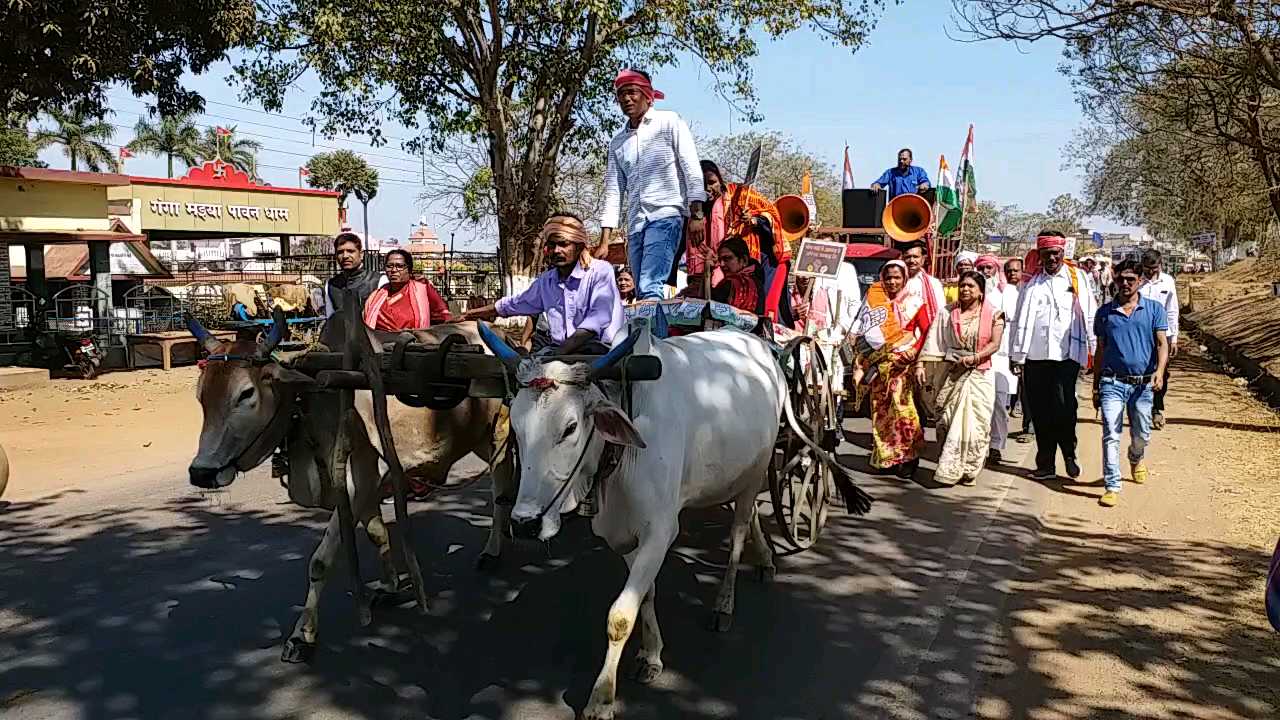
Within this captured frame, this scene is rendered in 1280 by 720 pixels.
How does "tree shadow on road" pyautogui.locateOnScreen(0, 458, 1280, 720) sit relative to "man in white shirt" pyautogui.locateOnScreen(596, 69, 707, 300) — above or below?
below

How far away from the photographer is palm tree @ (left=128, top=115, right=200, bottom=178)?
5138 centimetres

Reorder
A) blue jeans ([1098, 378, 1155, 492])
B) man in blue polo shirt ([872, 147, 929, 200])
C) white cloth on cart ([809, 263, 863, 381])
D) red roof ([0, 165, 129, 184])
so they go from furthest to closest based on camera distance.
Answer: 1. red roof ([0, 165, 129, 184])
2. man in blue polo shirt ([872, 147, 929, 200])
3. white cloth on cart ([809, 263, 863, 381])
4. blue jeans ([1098, 378, 1155, 492])

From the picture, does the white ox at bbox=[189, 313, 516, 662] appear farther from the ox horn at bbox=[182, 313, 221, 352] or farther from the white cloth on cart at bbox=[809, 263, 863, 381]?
the white cloth on cart at bbox=[809, 263, 863, 381]

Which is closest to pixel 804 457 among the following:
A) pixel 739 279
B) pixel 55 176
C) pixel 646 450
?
pixel 739 279

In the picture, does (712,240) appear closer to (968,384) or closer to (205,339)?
(968,384)

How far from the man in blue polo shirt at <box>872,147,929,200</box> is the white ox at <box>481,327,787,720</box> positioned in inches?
356

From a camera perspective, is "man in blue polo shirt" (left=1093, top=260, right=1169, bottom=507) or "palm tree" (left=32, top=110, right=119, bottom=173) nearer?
"man in blue polo shirt" (left=1093, top=260, right=1169, bottom=507)

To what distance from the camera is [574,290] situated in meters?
4.69

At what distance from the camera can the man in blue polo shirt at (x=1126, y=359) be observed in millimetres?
7559

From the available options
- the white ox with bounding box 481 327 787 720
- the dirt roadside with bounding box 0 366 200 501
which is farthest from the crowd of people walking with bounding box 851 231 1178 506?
the dirt roadside with bounding box 0 366 200 501

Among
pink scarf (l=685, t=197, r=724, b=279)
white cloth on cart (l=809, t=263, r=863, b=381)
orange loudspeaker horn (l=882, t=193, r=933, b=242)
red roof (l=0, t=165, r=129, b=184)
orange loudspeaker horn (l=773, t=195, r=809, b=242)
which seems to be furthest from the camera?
red roof (l=0, t=165, r=129, b=184)

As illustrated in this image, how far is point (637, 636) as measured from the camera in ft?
15.5

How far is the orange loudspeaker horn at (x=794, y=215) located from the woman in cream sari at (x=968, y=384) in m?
1.45

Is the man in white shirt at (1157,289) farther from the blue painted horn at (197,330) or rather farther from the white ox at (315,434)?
the blue painted horn at (197,330)
